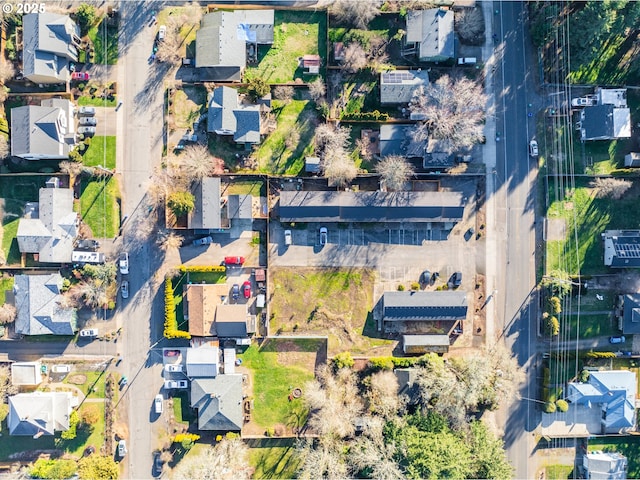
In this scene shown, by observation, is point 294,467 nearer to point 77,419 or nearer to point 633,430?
point 77,419

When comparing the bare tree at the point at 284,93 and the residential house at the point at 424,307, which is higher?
the bare tree at the point at 284,93

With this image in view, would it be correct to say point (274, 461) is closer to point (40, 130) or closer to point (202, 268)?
point (202, 268)

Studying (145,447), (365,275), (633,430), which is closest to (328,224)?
(365,275)

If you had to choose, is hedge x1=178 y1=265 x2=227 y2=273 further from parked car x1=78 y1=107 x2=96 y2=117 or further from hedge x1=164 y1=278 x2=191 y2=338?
parked car x1=78 y1=107 x2=96 y2=117

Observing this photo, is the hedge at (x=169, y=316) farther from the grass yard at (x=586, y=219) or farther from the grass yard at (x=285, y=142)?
the grass yard at (x=586, y=219)

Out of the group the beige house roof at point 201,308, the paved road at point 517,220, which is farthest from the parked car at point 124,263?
the paved road at point 517,220
